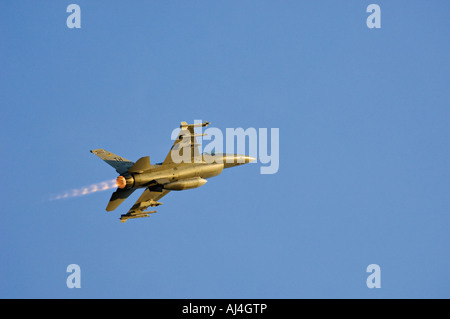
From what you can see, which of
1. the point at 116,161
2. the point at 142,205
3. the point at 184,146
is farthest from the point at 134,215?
the point at 184,146

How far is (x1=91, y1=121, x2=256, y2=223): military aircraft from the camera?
4325 cm

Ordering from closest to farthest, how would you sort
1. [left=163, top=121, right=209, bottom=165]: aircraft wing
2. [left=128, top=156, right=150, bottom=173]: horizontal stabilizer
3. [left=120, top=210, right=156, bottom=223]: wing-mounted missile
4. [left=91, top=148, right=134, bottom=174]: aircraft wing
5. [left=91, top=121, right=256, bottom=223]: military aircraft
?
[left=128, top=156, right=150, bottom=173]: horizontal stabilizer, [left=91, top=121, right=256, bottom=223]: military aircraft, [left=163, top=121, right=209, bottom=165]: aircraft wing, [left=91, top=148, right=134, bottom=174]: aircraft wing, [left=120, top=210, right=156, bottom=223]: wing-mounted missile

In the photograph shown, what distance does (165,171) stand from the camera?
4400cm

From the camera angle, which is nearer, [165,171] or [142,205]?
[165,171]

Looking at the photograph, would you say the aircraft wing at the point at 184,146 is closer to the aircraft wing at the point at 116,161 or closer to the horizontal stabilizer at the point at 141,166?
the horizontal stabilizer at the point at 141,166

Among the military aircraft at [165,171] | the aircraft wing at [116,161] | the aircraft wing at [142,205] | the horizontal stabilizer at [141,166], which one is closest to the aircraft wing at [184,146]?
the military aircraft at [165,171]

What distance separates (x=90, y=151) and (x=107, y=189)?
236 cm

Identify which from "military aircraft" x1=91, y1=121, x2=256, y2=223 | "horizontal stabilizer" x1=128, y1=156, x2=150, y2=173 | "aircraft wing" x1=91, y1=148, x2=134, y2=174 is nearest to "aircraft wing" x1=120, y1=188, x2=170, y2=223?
"military aircraft" x1=91, y1=121, x2=256, y2=223

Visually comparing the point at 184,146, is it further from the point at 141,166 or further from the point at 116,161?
the point at 116,161

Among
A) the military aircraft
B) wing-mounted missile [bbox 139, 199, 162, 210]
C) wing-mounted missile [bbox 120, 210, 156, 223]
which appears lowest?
wing-mounted missile [bbox 120, 210, 156, 223]

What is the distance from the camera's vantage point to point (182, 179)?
44.6 metres

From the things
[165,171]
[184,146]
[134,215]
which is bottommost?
[134,215]

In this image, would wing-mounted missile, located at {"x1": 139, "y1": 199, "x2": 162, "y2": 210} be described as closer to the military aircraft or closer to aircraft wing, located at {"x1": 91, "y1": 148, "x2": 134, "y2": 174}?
the military aircraft
